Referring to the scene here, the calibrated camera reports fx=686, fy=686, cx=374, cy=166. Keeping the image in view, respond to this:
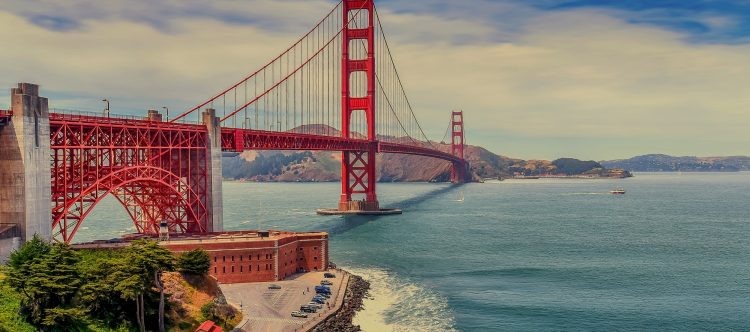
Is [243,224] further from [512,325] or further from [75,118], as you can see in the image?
[512,325]

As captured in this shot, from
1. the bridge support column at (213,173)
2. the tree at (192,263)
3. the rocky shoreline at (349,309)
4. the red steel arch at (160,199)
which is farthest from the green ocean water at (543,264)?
the red steel arch at (160,199)

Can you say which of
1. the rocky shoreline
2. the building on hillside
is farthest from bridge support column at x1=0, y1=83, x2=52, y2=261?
the rocky shoreline

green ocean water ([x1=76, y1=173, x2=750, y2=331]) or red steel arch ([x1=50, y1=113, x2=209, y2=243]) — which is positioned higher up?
red steel arch ([x1=50, y1=113, x2=209, y2=243])

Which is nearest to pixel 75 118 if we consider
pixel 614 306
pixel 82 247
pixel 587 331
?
pixel 82 247

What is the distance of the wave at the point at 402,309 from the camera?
50812mm

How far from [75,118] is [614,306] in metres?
46.8

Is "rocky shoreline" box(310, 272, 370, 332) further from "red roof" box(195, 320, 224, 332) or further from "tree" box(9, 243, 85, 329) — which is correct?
"tree" box(9, 243, 85, 329)

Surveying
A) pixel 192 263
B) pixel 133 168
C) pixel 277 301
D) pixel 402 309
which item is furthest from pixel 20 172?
pixel 402 309

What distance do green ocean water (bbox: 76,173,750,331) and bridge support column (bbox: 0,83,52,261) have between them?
26.8 metres

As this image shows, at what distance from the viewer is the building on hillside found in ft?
187

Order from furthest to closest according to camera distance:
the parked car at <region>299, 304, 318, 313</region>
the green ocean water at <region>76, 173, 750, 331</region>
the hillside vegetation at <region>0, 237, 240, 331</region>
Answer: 1. the green ocean water at <region>76, 173, 750, 331</region>
2. the parked car at <region>299, 304, 318, 313</region>
3. the hillside vegetation at <region>0, 237, 240, 331</region>

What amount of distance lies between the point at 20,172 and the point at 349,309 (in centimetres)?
2603

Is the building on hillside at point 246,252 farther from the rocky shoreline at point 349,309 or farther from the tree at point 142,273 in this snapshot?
the tree at point 142,273

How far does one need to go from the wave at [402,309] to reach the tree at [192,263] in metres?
12.0
